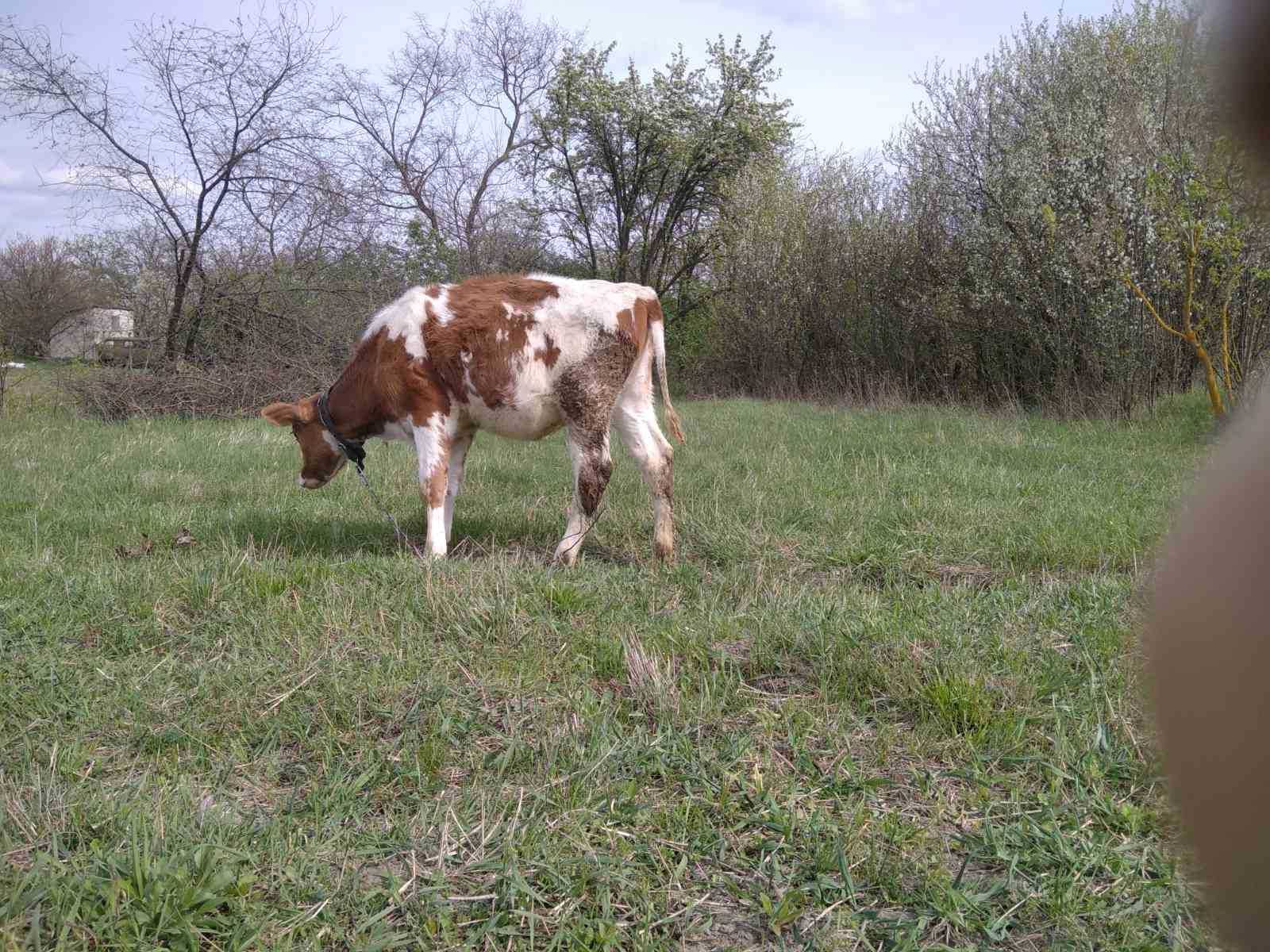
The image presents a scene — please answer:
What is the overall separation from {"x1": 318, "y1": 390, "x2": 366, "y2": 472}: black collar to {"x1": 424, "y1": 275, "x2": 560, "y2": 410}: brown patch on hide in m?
1.14

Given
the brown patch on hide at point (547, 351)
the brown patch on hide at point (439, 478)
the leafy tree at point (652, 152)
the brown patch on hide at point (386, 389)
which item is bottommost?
the brown patch on hide at point (439, 478)

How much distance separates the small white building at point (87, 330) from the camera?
15125 millimetres

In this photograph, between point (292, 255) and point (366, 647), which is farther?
point (292, 255)

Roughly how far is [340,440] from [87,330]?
12207 mm

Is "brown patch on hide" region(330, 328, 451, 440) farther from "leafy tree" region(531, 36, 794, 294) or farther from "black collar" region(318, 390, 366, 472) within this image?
"leafy tree" region(531, 36, 794, 294)

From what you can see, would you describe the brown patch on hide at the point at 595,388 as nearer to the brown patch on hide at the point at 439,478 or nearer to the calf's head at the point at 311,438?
the brown patch on hide at the point at 439,478

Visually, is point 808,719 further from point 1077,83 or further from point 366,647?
point 1077,83

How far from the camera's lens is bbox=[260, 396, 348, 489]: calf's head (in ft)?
20.9

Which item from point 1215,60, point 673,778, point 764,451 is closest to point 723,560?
point 673,778

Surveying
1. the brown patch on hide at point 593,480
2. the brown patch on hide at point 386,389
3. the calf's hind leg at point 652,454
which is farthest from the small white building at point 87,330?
the brown patch on hide at point 593,480

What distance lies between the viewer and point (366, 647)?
3.52 meters

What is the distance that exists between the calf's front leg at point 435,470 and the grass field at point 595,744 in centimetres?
34

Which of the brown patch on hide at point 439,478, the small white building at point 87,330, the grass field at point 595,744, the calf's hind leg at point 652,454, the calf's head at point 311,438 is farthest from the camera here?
the small white building at point 87,330

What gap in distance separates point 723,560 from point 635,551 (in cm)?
71
